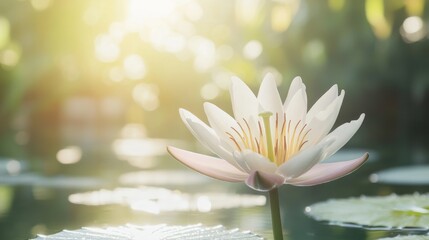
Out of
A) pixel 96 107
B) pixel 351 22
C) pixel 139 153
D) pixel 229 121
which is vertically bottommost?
pixel 229 121

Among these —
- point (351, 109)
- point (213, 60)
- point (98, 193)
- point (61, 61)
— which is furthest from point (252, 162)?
point (213, 60)

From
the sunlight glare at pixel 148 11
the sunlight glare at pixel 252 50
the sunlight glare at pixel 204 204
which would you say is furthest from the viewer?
the sunlight glare at pixel 148 11

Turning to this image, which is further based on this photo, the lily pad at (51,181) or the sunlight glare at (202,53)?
the sunlight glare at (202,53)

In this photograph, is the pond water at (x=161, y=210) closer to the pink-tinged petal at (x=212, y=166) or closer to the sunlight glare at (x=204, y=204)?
the sunlight glare at (x=204, y=204)

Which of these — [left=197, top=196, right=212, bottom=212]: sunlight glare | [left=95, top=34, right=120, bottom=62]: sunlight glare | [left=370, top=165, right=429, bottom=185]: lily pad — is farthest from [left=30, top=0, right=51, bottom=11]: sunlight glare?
[left=197, top=196, right=212, bottom=212]: sunlight glare

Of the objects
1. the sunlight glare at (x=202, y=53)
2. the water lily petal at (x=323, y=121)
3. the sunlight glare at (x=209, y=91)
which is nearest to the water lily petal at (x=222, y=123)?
the water lily petal at (x=323, y=121)

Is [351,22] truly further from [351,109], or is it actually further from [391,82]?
[351,109]

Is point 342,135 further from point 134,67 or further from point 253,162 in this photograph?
point 134,67
